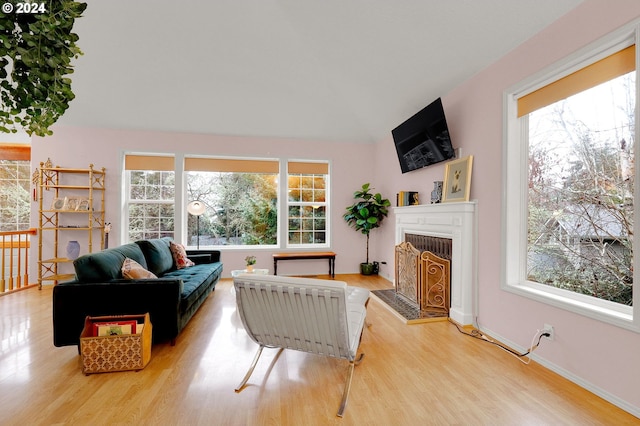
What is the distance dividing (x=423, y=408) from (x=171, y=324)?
2.07m

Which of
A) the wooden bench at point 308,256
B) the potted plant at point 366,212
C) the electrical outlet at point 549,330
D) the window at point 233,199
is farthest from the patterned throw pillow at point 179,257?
the electrical outlet at point 549,330

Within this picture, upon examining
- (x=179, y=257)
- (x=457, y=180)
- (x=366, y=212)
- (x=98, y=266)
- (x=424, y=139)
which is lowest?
(x=179, y=257)

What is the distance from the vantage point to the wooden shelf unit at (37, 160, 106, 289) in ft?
14.3

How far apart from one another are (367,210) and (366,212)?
5cm

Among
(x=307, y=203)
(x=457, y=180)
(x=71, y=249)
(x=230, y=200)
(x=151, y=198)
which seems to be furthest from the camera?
(x=307, y=203)

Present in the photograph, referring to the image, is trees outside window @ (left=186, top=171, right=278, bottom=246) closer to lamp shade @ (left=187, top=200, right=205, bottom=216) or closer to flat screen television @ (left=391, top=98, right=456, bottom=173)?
lamp shade @ (left=187, top=200, right=205, bottom=216)

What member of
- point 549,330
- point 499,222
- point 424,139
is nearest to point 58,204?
point 424,139

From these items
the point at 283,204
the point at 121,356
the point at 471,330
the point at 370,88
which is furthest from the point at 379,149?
the point at 121,356

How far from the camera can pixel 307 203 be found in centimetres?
545

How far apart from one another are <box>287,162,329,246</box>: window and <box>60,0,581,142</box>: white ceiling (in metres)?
0.68

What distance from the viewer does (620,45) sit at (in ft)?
5.76

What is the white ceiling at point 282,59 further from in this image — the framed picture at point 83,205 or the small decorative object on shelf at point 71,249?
the small decorative object on shelf at point 71,249

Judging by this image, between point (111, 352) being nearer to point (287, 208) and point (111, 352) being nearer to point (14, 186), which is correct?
point (287, 208)

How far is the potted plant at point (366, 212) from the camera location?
5.01 metres
